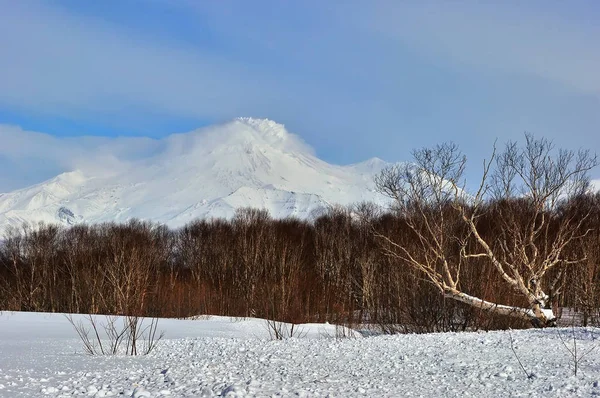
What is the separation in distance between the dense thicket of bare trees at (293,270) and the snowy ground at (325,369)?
687cm

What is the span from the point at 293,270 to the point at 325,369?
29.8 meters

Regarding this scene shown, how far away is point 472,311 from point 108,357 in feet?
43.1

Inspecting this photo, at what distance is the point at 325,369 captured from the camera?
29.9 feet

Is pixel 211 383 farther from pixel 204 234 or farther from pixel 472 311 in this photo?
pixel 204 234

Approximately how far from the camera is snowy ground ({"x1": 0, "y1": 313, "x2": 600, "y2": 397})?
7352mm

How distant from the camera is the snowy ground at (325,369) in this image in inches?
289

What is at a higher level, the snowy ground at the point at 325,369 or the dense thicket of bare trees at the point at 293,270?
the dense thicket of bare trees at the point at 293,270

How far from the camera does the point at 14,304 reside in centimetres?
3900

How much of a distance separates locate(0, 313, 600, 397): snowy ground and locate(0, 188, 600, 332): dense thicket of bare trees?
6871 mm

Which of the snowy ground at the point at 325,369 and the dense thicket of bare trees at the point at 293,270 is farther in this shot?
the dense thicket of bare trees at the point at 293,270

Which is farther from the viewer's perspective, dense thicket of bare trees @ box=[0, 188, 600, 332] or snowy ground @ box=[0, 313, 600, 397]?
dense thicket of bare trees @ box=[0, 188, 600, 332]

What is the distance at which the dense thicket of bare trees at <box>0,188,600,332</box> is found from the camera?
68.0 feet

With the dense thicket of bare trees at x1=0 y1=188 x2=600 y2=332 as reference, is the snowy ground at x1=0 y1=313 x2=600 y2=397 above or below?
below

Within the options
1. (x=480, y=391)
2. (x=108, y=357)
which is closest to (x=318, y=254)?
(x=108, y=357)
